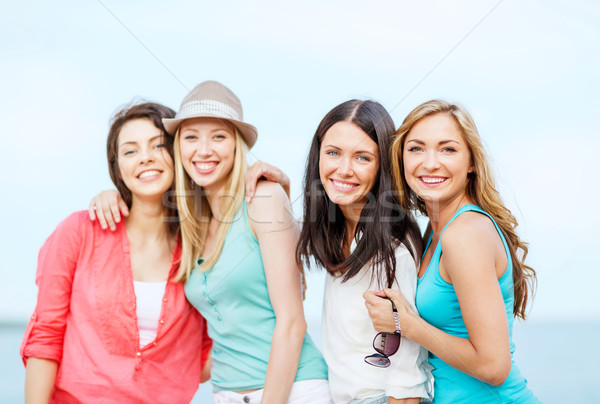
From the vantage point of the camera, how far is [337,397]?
236cm

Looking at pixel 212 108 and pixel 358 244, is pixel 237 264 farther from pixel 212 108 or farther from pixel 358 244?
pixel 212 108

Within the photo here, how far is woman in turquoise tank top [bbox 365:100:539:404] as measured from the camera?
199cm

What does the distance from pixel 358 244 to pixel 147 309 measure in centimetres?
114

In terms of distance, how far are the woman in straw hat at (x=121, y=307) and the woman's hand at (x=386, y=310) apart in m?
1.07

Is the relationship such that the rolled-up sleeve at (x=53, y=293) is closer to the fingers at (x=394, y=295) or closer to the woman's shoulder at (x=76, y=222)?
the woman's shoulder at (x=76, y=222)

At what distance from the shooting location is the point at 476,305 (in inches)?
77.7

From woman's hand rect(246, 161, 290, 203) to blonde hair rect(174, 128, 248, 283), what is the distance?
0.08 meters

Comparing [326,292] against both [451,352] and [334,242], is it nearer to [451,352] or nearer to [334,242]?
[334,242]

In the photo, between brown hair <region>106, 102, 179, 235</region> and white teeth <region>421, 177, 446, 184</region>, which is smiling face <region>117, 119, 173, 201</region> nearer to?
brown hair <region>106, 102, 179, 235</region>

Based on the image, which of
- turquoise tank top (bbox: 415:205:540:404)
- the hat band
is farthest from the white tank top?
turquoise tank top (bbox: 415:205:540:404)

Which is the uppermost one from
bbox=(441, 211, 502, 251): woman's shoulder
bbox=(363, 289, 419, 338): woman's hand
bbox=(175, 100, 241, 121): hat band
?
bbox=(175, 100, 241, 121): hat band

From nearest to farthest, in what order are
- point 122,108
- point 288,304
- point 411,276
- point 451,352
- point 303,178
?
point 451,352 → point 411,276 → point 288,304 → point 303,178 → point 122,108

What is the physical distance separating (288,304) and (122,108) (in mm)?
1408

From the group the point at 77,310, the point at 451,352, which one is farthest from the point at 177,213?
the point at 451,352
